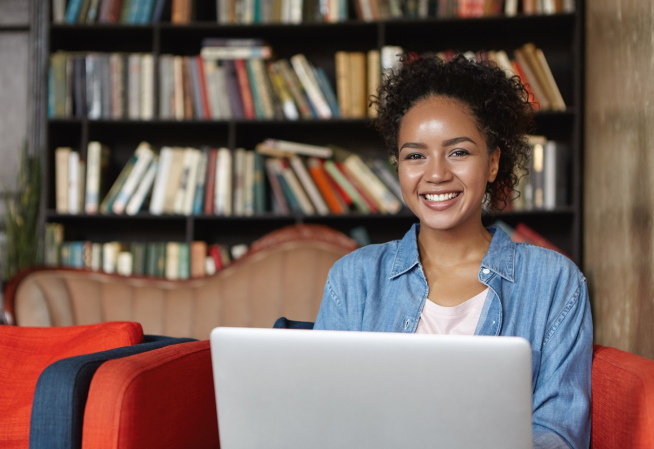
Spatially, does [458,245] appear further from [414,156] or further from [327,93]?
[327,93]

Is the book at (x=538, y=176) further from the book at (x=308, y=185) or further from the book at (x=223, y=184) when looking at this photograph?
the book at (x=223, y=184)

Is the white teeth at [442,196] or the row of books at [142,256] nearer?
the white teeth at [442,196]

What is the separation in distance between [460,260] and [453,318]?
0.15m

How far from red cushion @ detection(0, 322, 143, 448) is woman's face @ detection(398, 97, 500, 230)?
0.71 m

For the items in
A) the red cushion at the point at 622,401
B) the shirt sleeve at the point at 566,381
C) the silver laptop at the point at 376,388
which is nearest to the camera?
the silver laptop at the point at 376,388

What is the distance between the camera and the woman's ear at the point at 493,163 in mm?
1377

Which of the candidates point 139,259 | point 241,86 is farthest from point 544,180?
point 139,259

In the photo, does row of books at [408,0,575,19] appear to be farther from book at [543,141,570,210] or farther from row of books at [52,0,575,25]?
book at [543,141,570,210]

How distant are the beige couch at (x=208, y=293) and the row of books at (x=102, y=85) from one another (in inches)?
33.5

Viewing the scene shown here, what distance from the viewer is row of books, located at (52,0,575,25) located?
8.76 feet

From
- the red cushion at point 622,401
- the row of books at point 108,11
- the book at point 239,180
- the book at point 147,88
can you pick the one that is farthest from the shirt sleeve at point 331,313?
the row of books at point 108,11

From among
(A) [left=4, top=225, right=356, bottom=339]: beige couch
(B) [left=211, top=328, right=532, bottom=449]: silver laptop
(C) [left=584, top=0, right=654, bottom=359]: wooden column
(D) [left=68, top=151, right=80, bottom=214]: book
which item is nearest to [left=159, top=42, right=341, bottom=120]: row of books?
(D) [left=68, top=151, right=80, bottom=214]: book

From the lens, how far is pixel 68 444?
1.00m

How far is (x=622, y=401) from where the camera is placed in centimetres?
99
